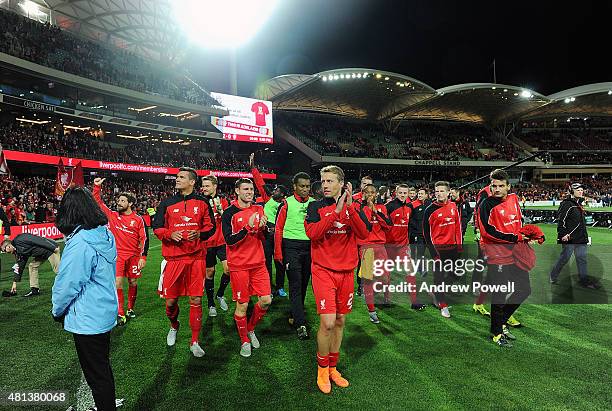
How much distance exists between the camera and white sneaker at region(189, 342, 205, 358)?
471 cm

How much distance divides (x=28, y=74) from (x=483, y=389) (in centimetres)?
3055

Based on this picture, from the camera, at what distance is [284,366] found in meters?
4.45

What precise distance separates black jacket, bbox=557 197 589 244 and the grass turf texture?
185 centimetres

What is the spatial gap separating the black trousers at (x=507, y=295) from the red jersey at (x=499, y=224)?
141 millimetres

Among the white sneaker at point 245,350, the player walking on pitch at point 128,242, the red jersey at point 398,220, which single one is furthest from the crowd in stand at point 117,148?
the white sneaker at point 245,350

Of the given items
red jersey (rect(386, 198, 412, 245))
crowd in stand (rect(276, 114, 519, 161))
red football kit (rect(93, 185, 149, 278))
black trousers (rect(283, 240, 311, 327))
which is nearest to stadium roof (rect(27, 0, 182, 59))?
Result: crowd in stand (rect(276, 114, 519, 161))

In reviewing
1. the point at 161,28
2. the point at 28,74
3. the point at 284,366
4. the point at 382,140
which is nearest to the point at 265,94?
the point at 161,28

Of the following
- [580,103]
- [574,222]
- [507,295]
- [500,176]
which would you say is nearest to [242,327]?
[507,295]

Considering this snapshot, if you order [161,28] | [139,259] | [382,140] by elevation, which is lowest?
[139,259]

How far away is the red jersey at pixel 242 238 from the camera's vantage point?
4.77 meters

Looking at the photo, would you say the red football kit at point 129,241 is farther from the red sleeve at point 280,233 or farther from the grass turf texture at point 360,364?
the red sleeve at point 280,233

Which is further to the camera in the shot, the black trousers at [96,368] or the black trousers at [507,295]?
the black trousers at [507,295]

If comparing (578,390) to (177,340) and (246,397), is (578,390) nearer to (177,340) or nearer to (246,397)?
(246,397)

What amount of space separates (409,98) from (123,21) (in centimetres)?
3249
